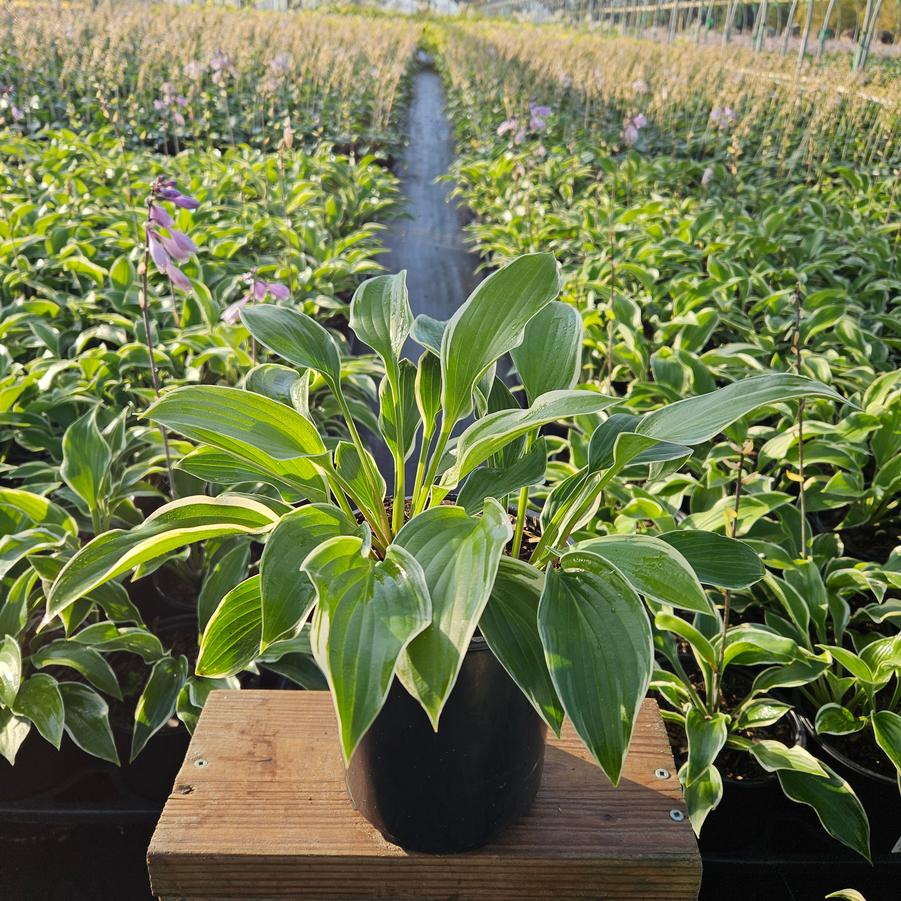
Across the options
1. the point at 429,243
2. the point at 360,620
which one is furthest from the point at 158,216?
the point at 429,243

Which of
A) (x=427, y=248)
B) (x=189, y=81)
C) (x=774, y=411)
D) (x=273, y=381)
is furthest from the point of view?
(x=189, y=81)

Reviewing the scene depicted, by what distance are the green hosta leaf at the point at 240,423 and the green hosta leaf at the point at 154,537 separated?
0.06 metres

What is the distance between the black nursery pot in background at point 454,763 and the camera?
82 cm

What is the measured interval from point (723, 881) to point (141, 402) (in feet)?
6.43

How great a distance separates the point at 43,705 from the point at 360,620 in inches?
38.9

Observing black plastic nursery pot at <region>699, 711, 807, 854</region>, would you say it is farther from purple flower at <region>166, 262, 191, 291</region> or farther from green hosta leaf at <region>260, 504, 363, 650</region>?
purple flower at <region>166, 262, 191, 291</region>

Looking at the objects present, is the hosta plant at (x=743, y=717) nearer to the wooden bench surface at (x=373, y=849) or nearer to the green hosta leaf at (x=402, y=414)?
the wooden bench surface at (x=373, y=849)

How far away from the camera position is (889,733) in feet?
4.29

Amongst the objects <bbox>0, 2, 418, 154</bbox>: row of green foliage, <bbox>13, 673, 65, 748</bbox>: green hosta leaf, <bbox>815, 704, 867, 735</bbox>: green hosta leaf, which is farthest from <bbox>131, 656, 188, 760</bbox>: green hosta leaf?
<bbox>0, 2, 418, 154</bbox>: row of green foliage

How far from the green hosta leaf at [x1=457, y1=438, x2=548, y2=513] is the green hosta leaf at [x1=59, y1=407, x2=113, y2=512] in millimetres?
1037

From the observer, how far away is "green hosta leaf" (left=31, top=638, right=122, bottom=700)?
1.46 metres

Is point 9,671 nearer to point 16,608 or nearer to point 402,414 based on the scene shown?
point 16,608

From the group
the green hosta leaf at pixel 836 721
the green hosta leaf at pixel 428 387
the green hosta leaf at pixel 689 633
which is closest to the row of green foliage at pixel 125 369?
the green hosta leaf at pixel 428 387

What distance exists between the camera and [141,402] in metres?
2.44
